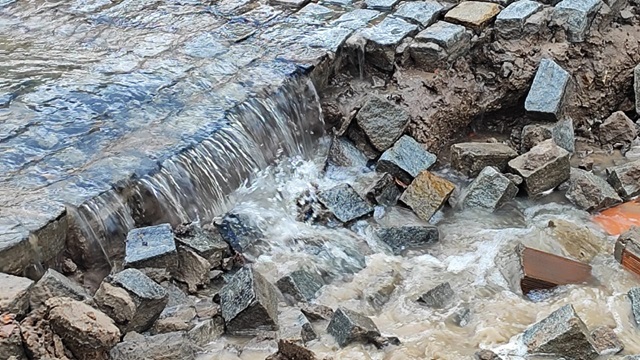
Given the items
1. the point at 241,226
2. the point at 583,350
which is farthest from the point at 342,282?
the point at 583,350

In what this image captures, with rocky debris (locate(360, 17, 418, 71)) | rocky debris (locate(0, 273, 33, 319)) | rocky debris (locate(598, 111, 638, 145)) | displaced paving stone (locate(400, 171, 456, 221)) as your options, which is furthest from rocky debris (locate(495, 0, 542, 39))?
rocky debris (locate(0, 273, 33, 319))

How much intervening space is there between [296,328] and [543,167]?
6.89ft

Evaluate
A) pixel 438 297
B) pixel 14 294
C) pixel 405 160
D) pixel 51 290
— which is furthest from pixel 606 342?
pixel 14 294

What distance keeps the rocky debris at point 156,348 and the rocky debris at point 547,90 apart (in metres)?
3.11

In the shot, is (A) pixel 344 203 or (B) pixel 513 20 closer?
(A) pixel 344 203

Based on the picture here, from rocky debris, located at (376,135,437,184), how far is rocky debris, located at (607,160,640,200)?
1.16 metres

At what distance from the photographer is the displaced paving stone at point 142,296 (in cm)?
330

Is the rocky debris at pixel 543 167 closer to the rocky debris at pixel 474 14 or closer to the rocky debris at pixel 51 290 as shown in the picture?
the rocky debris at pixel 474 14

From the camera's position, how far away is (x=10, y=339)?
2.85 meters

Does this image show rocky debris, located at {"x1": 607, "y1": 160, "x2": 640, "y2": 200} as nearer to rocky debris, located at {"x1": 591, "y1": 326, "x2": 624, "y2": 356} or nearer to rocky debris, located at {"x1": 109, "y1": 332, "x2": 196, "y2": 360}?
rocky debris, located at {"x1": 591, "y1": 326, "x2": 624, "y2": 356}

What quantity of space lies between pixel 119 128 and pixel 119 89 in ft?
1.42

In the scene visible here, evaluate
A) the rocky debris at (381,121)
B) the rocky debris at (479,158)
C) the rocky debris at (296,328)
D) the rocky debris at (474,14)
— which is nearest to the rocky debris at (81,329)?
the rocky debris at (296,328)

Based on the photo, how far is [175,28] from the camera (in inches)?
216

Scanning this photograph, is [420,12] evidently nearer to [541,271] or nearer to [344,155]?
[344,155]
